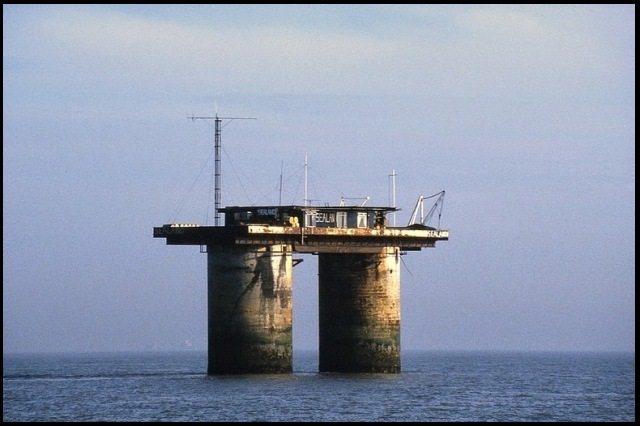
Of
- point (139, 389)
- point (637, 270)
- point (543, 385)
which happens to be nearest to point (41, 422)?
point (139, 389)

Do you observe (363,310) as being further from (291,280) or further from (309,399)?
(309,399)

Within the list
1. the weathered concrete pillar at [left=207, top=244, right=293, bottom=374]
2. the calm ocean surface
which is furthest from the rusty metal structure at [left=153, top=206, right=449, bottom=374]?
the calm ocean surface

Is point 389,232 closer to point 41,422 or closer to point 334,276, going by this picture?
point 334,276

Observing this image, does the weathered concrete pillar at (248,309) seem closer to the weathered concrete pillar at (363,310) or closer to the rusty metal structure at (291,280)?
the rusty metal structure at (291,280)

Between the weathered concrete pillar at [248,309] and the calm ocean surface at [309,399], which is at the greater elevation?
the weathered concrete pillar at [248,309]

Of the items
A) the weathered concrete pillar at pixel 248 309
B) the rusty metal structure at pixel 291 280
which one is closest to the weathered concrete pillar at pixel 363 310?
the rusty metal structure at pixel 291 280

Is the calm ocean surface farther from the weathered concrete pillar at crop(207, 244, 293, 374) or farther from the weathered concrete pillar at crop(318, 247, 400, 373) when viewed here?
the weathered concrete pillar at crop(318, 247, 400, 373)
